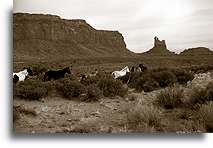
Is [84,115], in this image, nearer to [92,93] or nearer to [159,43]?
[92,93]

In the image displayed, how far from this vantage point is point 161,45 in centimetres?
324

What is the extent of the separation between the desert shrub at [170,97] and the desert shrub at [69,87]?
23.4 inches

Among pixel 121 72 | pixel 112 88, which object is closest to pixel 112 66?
pixel 121 72

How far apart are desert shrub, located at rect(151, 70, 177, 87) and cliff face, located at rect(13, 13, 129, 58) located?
0.94ft

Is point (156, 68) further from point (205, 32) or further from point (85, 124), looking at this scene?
point (85, 124)

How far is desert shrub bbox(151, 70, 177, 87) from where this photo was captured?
3.21 metres

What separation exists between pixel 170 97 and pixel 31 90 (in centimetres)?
105

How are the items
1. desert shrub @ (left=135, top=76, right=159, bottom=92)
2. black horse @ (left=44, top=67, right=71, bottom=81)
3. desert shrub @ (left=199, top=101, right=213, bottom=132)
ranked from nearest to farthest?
desert shrub @ (left=199, top=101, right=213, bottom=132), black horse @ (left=44, top=67, right=71, bottom=81), desert shrub @ (left=135, top=76, right=159, bottom=92)

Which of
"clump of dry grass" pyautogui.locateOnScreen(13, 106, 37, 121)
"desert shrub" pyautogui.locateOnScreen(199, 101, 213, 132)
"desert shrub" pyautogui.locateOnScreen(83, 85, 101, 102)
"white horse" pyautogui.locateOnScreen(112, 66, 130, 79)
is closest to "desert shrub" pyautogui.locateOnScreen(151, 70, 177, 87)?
"white horse" pyautogui.locateOnScreen(112, 66, 130, 79)

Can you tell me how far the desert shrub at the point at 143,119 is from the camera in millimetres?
3111

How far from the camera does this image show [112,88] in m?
3.32

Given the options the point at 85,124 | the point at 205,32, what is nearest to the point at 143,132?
the point at 85,124

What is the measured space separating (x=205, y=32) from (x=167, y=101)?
598 millimetres

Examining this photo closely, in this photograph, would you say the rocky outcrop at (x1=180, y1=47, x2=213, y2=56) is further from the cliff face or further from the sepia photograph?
the cliff face
